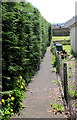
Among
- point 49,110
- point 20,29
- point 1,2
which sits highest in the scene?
point 1,2

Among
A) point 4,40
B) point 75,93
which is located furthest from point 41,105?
point 4,40

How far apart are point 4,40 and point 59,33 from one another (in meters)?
40.5

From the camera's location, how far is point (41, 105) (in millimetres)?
5176

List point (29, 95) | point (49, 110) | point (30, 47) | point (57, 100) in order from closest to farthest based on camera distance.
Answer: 1. point (49, 110)
2. point (57, 100)
3. point (29, 95)
4. point (30, 47)

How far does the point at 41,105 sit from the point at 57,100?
2.06ft

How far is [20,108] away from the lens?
4.90m

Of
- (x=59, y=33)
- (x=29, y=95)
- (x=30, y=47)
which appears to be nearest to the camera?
(x=29, y=95)

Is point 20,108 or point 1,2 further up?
point 1,2

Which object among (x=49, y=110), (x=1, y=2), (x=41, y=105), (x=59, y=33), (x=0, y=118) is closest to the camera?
(x=0, y=118)

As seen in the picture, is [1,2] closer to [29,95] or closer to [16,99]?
[16,99]

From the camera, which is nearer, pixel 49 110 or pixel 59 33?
pixel 49 110

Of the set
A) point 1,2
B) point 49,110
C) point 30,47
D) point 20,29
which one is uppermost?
Answer: point 1,2

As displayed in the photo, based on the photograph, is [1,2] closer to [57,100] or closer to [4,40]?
[4,40]

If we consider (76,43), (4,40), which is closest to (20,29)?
(4,40)
